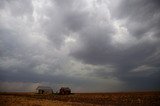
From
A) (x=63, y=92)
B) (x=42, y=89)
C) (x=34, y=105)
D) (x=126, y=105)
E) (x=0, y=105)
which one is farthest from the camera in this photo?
(x=42, y=89)

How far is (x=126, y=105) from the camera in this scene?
41219 mm

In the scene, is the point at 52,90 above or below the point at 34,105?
above

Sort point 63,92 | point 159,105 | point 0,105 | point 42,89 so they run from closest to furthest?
point 0,105
point 159,105
point 63,92
point 42,89

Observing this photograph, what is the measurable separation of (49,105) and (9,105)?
6.05 m

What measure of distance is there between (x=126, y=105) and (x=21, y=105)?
1865cm

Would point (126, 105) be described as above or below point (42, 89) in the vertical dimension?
below

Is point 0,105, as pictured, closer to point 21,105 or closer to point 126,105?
point 21,105

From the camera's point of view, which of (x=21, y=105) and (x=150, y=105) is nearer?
(x=21, y=105)

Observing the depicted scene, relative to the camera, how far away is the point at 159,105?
3844cm


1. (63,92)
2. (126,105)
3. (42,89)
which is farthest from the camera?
(42,89)

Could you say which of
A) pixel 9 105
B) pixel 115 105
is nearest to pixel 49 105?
pixel 9 105

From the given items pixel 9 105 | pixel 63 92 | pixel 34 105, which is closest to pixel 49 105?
pixel 34 105

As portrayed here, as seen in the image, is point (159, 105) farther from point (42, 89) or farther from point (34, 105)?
point (42, 89)

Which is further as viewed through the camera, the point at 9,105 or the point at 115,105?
the point at 115,105
